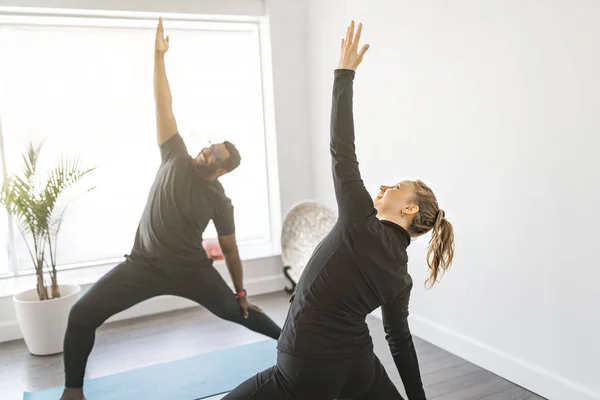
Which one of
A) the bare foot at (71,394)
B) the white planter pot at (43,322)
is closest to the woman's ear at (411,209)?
the bare foot at (71,394)

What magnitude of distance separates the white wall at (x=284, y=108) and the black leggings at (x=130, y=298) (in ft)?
4.75

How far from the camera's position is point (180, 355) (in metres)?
3.38

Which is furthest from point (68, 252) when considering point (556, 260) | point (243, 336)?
point (556, 260)

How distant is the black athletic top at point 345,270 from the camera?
1604 millimetres

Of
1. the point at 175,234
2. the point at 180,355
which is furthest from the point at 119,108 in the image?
the point at 180,355

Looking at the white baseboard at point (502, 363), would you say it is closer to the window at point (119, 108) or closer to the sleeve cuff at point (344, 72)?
the window at point (119, 108)

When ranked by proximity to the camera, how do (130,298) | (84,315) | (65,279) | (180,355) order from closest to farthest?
(84,315)
(130,298)
(180,355)
(65,279)

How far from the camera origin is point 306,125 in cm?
464

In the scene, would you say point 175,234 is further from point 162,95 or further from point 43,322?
point 43,322

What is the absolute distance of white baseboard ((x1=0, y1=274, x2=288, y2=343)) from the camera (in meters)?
3.79

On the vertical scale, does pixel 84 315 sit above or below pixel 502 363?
above

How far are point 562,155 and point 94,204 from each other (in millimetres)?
3178

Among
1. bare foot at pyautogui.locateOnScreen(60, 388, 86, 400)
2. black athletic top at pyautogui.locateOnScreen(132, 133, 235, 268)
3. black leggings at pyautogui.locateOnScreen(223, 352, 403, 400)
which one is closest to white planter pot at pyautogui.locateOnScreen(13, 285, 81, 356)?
bare foot at pyautogui.locateOnScreen(60, 388, 86, 400)

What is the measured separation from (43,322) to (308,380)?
7.85 ft
